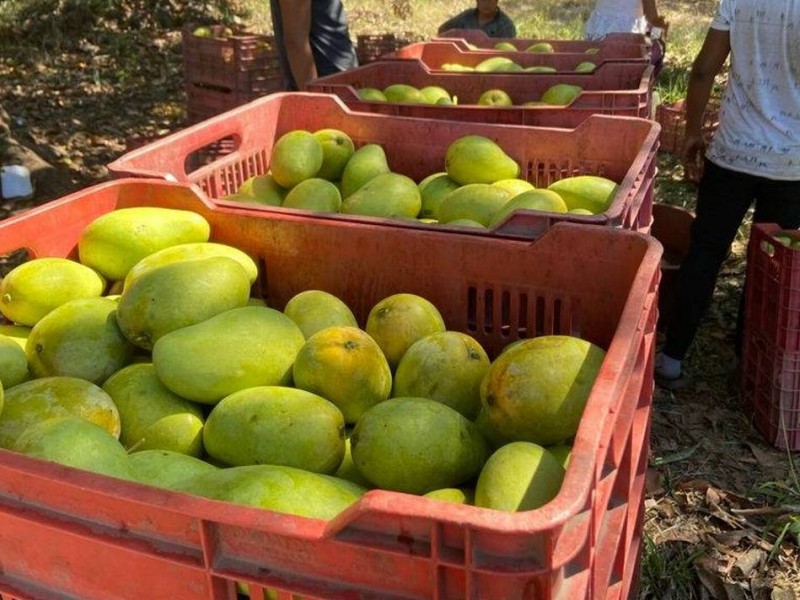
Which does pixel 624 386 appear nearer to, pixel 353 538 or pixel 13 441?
pixel 353 538

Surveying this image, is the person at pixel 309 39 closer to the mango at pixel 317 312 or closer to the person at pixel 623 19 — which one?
the person at pixel 623 19

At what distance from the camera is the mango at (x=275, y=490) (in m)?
1.23

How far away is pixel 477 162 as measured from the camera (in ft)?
8.56

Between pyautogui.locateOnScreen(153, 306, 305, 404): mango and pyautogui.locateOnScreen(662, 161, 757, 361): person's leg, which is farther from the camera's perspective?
pyautogui.locateOnScreen(662, 161, 757, 361): person's leg

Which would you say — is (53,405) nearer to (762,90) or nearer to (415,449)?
(415,449)

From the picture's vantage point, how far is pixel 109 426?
5.12 feet

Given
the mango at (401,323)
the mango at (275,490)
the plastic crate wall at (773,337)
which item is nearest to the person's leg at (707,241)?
the plastic crate wall at (773,337)

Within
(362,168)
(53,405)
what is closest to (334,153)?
(362,168)

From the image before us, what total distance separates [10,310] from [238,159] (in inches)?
42.8

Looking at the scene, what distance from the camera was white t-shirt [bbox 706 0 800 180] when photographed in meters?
3.22

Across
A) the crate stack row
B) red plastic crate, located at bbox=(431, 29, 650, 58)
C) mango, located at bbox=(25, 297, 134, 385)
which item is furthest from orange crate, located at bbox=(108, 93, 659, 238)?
red plastic crate, located at bbox=(431, 29, 650, 58)

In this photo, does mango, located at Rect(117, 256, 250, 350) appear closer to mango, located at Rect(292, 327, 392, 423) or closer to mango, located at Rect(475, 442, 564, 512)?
mango, located at Rect(292, 327, 392, 423)

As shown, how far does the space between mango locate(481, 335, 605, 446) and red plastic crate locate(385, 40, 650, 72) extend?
3110mm

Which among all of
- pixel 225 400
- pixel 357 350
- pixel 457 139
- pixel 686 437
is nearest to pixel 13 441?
pixel 225 400
